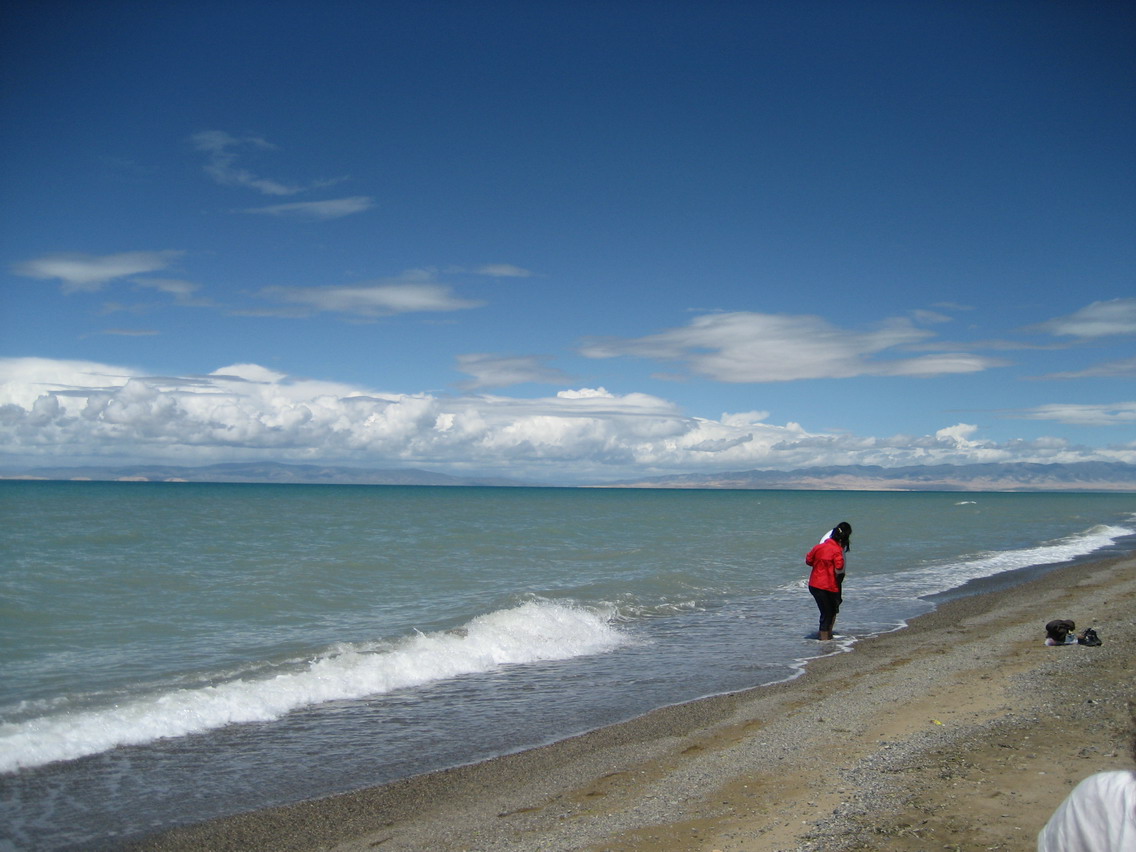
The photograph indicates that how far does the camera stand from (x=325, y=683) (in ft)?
33.1

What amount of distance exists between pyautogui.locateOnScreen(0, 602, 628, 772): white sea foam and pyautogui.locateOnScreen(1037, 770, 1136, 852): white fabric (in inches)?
332

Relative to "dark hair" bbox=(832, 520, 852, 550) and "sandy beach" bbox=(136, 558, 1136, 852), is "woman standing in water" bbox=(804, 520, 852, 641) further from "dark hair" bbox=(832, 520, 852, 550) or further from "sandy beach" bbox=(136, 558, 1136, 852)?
"sandy beach" bbox=(136, 558, 1136, 852)

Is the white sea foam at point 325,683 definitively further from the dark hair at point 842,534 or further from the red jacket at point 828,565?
the dark hair at point 842,534

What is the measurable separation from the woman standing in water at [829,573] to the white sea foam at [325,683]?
3364 mm

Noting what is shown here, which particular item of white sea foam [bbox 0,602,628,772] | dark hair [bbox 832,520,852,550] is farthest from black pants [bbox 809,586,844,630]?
white sea foam [bbox 0,602,628,772]

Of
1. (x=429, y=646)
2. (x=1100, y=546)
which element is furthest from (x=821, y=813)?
(x=1100, y=546)

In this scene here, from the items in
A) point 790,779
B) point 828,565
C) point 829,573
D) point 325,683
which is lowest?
point 325,683

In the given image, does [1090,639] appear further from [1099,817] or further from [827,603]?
[1099,817]

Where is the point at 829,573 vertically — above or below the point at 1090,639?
above

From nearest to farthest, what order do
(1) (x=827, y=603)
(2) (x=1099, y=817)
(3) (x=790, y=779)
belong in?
(2) (x=1099, y=817) < (3) (x=790, y=779) < (1) (x=827, y=603)

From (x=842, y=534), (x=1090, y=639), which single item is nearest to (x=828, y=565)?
(x=842, y=534)

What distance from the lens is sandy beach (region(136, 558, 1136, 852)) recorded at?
5.04 meters

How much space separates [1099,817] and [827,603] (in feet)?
36.5

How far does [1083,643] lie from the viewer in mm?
10531
